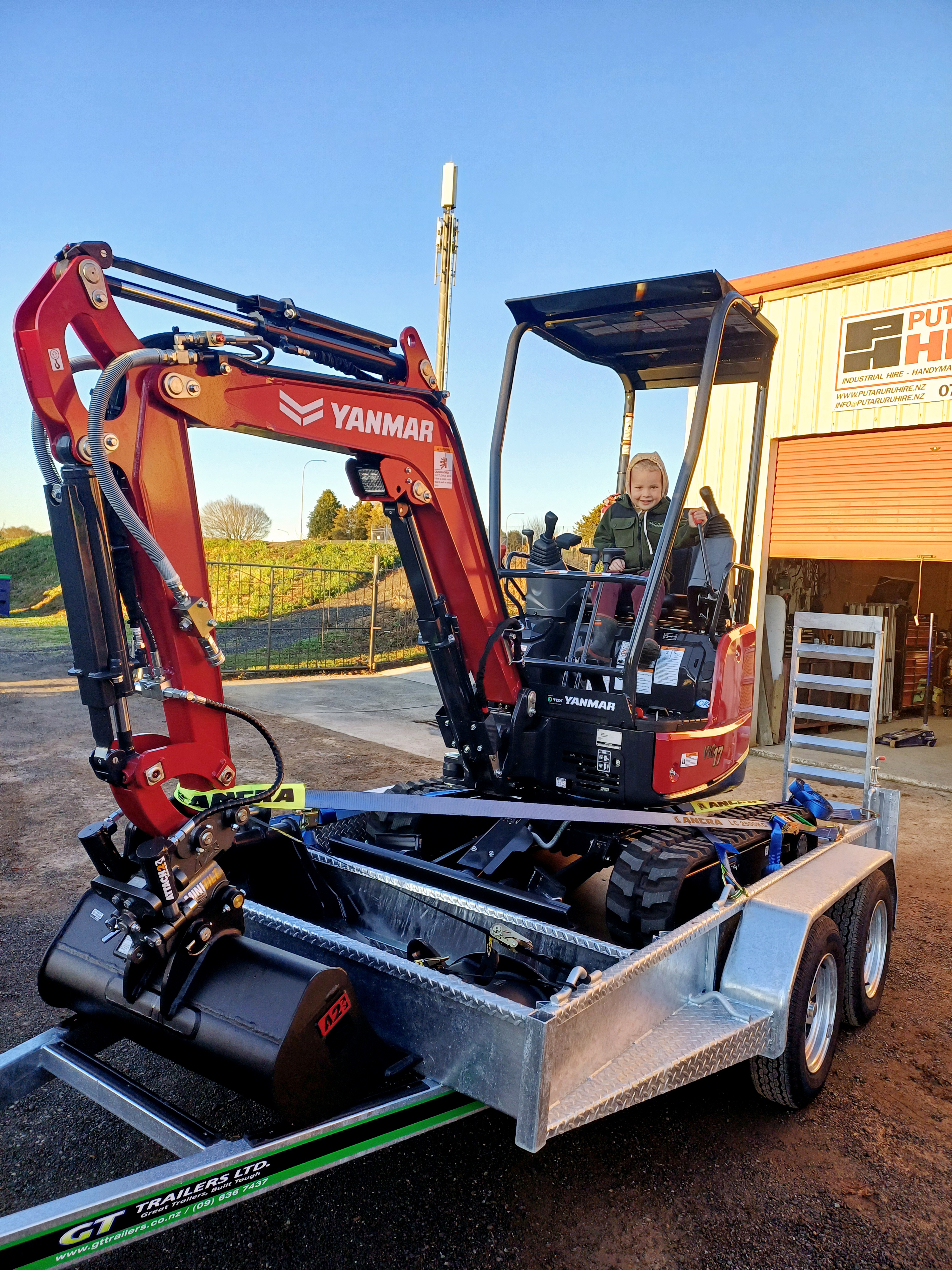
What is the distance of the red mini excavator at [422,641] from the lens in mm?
2662

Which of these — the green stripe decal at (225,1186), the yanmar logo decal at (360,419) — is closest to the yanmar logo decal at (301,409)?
the yanmar logo decal at (360,419)

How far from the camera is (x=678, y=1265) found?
102 inches

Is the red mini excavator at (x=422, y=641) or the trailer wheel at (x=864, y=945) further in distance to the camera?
the trailer wheel at (x=864, y=945)

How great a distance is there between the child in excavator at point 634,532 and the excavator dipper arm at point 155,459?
1.50 metres

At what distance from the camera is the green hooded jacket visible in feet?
15.7

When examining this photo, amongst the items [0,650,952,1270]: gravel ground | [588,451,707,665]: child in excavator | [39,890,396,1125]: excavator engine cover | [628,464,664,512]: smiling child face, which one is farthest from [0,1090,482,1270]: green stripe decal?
[628,464,664,512]: smiling child face

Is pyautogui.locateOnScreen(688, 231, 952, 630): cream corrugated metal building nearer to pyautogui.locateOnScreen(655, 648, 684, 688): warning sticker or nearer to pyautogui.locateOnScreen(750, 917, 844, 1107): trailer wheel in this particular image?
pyautogui.locateOnScreen(655, 648, 684, 688): warning sticker

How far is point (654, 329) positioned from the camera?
4.98 m

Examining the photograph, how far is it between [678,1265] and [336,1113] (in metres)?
1.08

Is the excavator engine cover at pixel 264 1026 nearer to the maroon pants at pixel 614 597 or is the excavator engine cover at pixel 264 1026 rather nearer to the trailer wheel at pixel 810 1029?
the trailer wheel at pixel 810 1029

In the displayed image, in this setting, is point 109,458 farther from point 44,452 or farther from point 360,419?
point 360,419

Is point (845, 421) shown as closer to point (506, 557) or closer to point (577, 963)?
point (506, 557)

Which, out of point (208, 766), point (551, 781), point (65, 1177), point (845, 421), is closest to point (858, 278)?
point (845, 421)

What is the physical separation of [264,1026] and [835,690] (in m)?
5.27
